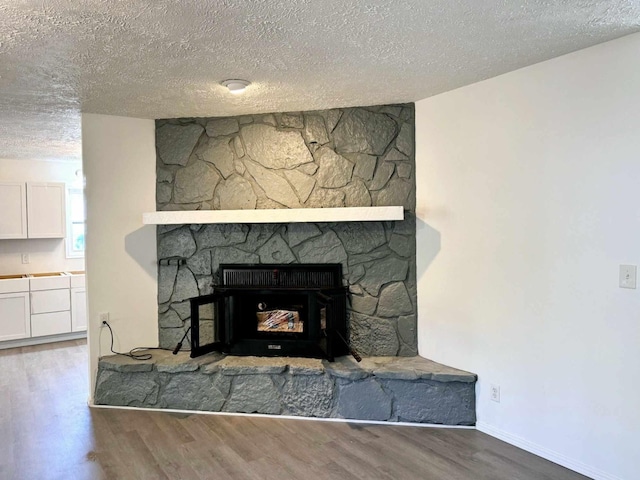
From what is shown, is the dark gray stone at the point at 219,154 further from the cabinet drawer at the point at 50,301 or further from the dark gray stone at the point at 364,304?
the cabinet drawer at the point at 50,301

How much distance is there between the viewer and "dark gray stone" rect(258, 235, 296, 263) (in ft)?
11.7

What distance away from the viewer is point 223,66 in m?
2.49

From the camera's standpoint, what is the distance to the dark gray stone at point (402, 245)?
11.1 feet

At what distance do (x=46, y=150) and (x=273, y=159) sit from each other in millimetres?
3077

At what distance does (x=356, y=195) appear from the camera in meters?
3.45

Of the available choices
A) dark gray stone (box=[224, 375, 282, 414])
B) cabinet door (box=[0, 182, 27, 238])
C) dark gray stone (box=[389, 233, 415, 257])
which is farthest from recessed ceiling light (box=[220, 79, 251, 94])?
cabinet door (box=[0, 182, 27, 238])

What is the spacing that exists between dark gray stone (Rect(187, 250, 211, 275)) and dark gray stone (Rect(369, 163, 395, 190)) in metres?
1.44

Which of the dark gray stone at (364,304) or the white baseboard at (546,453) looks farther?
the dark gray stone at (364,304)

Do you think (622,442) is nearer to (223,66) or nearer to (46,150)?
(223,66)

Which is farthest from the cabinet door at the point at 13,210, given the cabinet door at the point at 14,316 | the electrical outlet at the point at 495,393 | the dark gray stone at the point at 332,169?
the electrical outlet at the point at 495,393

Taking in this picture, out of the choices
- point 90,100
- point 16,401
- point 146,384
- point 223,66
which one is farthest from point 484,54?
point 16,401

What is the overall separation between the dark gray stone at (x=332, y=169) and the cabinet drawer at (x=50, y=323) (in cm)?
391

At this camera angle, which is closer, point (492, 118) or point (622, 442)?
point (622, 442)

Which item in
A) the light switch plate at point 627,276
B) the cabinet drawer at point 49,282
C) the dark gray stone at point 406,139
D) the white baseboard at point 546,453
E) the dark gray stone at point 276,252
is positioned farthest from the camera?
the cabinet drawer at point 49,282
